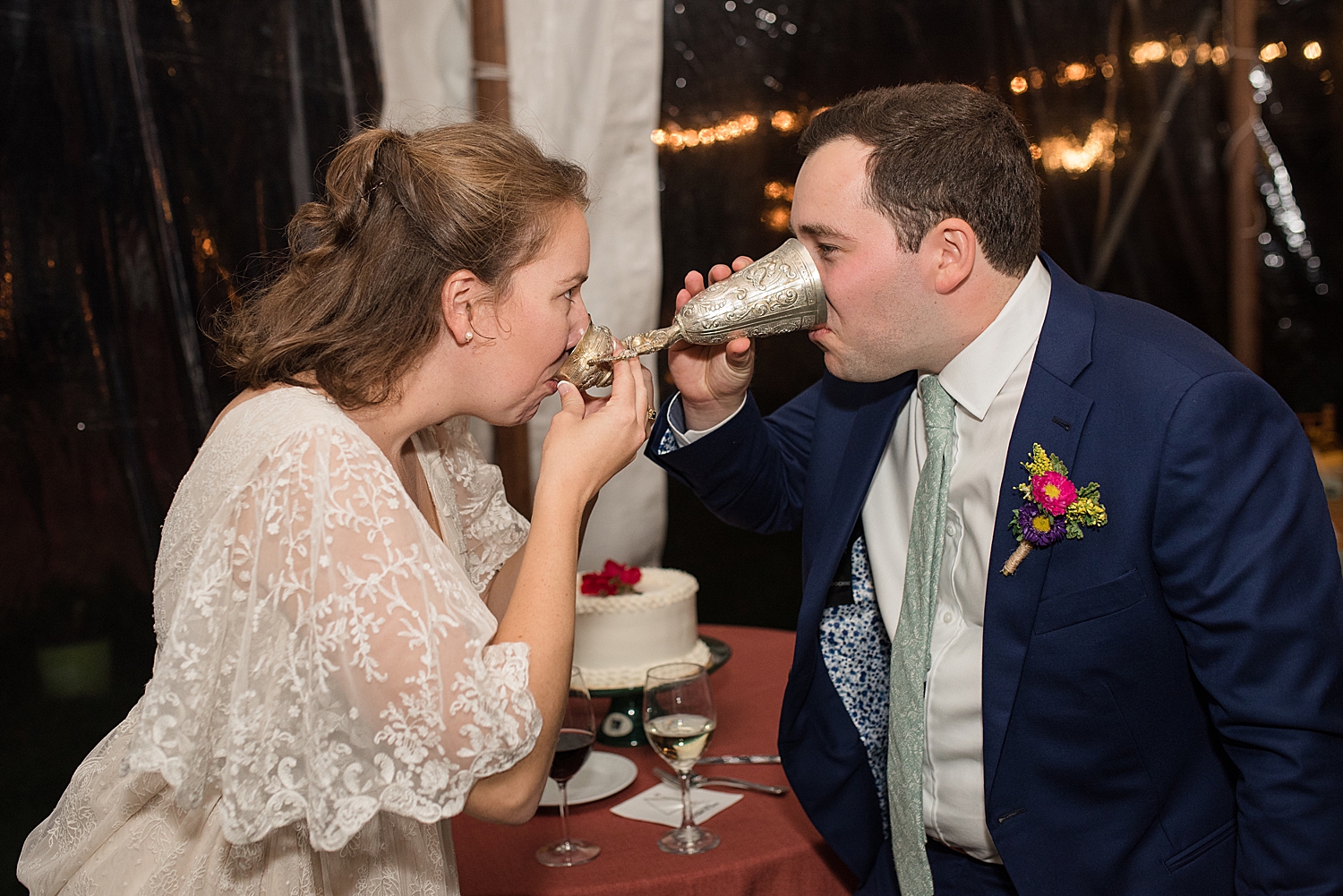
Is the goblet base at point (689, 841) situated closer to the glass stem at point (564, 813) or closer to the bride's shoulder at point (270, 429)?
the glass stem at point (564, 813)

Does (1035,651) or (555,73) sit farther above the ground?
(555,73)

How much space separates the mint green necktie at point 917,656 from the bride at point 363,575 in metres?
0.52

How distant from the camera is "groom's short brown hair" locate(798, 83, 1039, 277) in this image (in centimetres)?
177

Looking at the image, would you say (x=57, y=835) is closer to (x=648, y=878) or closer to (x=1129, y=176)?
(x=648, y=878)

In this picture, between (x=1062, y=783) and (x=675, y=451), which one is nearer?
(x=1062, y=783)

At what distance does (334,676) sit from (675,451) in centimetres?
95

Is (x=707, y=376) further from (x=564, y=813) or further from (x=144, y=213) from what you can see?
(x=144, y=213)

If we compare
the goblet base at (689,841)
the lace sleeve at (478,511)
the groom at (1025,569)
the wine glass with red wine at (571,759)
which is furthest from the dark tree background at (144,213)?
the goblet base at (689,841)

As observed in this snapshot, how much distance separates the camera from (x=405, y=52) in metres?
3.49

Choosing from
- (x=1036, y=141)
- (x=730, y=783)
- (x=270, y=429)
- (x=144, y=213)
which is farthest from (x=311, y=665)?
(x=1036, y=141)

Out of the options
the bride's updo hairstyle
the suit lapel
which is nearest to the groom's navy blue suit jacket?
the suit lapel

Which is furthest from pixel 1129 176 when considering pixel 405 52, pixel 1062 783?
pixel 1062 783

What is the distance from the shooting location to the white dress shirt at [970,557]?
1.76 metres

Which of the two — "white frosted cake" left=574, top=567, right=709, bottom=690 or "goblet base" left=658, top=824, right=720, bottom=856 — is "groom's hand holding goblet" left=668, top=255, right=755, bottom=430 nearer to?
"white frosted cake" left=574, top=567, right=709, bottom=690
